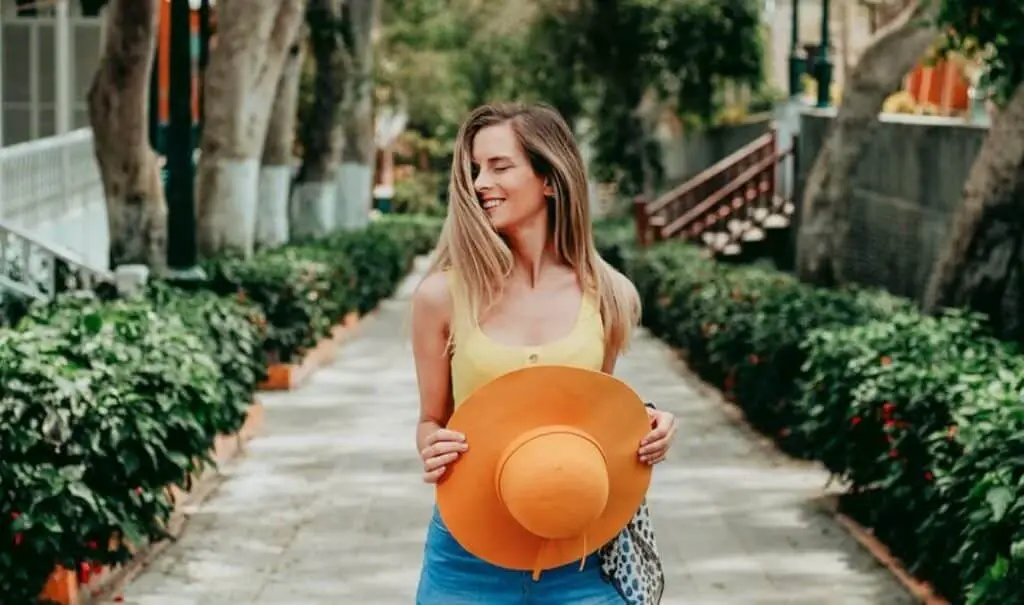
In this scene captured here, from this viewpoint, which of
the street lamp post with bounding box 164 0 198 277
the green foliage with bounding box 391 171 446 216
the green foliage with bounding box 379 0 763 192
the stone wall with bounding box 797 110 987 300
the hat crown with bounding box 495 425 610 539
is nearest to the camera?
the hat crown with bounding box 495 425 610 539

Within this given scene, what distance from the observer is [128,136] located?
1523 centimetres

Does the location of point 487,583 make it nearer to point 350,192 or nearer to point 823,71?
point 823,71

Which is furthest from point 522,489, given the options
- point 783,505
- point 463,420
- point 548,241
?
point 783,505

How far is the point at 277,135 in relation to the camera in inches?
921

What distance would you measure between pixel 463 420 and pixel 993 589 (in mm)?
3183

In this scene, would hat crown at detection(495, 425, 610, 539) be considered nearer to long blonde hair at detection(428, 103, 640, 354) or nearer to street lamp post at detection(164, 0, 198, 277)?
long blonde hair at detection(428, 103, 640, 354)

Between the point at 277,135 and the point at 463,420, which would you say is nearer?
the point at 463,420

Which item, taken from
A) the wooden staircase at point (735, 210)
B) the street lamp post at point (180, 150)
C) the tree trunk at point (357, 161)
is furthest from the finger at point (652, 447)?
the tree trunk at point (357, 161)

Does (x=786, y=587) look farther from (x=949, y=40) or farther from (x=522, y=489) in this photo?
(x=522, y=489)

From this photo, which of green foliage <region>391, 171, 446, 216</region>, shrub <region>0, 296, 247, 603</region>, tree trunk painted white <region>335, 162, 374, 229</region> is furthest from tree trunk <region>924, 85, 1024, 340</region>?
green foliage <region>391, 171, 446, 216</region>

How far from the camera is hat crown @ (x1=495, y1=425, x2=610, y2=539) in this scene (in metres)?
4.22

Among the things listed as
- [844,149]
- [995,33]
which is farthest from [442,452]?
[844,149]

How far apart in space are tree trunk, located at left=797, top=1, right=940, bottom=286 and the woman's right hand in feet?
43.9

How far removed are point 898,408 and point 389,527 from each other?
2808 millimetres
